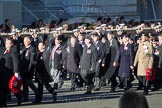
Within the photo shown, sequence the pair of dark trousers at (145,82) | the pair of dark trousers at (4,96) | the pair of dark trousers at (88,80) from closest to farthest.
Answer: the pair of dark trousers at (4,96)
the pair of dark trousers at (145,82)
the pair of dark trousers at (88,80)

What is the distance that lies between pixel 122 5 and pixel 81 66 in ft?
84.5

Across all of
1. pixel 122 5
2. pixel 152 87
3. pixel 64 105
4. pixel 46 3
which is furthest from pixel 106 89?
pixel 122 5

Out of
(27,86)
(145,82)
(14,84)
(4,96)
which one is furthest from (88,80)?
(14,84)

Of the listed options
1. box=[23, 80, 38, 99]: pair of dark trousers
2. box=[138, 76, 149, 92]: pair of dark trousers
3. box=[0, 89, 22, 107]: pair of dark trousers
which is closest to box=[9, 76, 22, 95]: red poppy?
box=[0, 89, 22, 107]: pair of dark trousers

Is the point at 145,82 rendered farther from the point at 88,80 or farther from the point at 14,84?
the point at 14,84

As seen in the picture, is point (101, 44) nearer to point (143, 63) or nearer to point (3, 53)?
point (143, 63)

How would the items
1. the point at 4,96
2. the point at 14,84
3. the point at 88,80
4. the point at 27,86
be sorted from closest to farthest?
1. the point at 14,84
2. the point at 4,96
3. the point at 27,86
4. the point at 88,80

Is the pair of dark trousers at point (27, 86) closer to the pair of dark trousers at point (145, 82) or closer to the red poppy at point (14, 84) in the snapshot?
the red poppy at point (14, 84)

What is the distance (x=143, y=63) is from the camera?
691 inches

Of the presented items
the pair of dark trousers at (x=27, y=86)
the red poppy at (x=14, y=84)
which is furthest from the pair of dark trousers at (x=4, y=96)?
the pair of dark trousers at (x=27, y=86)

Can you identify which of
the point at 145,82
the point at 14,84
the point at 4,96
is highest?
the point at 14,84

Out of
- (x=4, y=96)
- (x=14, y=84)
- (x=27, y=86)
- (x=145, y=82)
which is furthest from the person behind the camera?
(x=145, y=82)

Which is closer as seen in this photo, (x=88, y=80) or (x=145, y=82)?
(x=145, y=82)

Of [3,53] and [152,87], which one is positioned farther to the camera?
[152,87]
